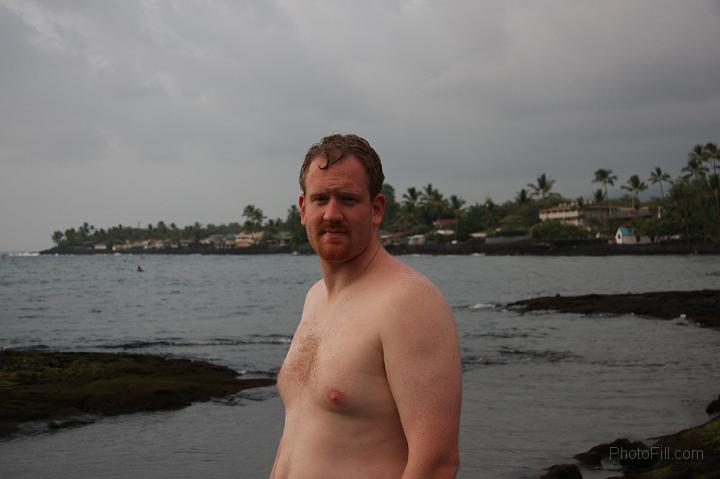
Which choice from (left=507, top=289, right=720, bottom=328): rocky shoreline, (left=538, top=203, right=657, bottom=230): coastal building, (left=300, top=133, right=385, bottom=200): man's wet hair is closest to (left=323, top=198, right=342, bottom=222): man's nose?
(left=300, top=133, right=385, bottom=200): man's wet hair

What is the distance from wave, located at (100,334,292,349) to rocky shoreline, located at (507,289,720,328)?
13291 millimetres

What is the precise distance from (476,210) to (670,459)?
159 meters

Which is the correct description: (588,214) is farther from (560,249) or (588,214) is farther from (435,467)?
(435,467)

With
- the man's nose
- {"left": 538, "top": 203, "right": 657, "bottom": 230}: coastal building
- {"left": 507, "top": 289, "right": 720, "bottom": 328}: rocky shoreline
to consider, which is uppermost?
{"left": 538, "top": 203, "right": 657, "bottom": 230}: coastal building

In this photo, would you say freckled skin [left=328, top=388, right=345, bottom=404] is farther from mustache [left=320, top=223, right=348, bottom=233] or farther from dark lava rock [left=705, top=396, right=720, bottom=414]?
dark lava rock [left=705, top=396, right=720, bottom=414]

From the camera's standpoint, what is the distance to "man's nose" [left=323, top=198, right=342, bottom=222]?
237 centimetres

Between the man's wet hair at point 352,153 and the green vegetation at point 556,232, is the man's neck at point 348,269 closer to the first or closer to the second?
the man's wet hair at point 352,153

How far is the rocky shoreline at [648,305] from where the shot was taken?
27.4 m

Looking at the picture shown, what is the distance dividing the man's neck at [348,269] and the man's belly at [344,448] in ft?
1.42

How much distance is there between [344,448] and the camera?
7.59 feet

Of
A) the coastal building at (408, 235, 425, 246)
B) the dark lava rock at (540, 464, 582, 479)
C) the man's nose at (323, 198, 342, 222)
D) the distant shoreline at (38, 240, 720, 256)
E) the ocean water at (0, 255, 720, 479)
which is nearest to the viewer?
the man's nose at (323, 198, 342, 222)

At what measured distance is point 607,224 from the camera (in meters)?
135

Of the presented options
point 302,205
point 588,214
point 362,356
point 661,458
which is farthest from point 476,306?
point 588,214

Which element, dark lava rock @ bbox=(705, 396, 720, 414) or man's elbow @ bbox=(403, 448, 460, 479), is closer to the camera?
man's elbow @ bbox=(403, 448, 460, 479)
